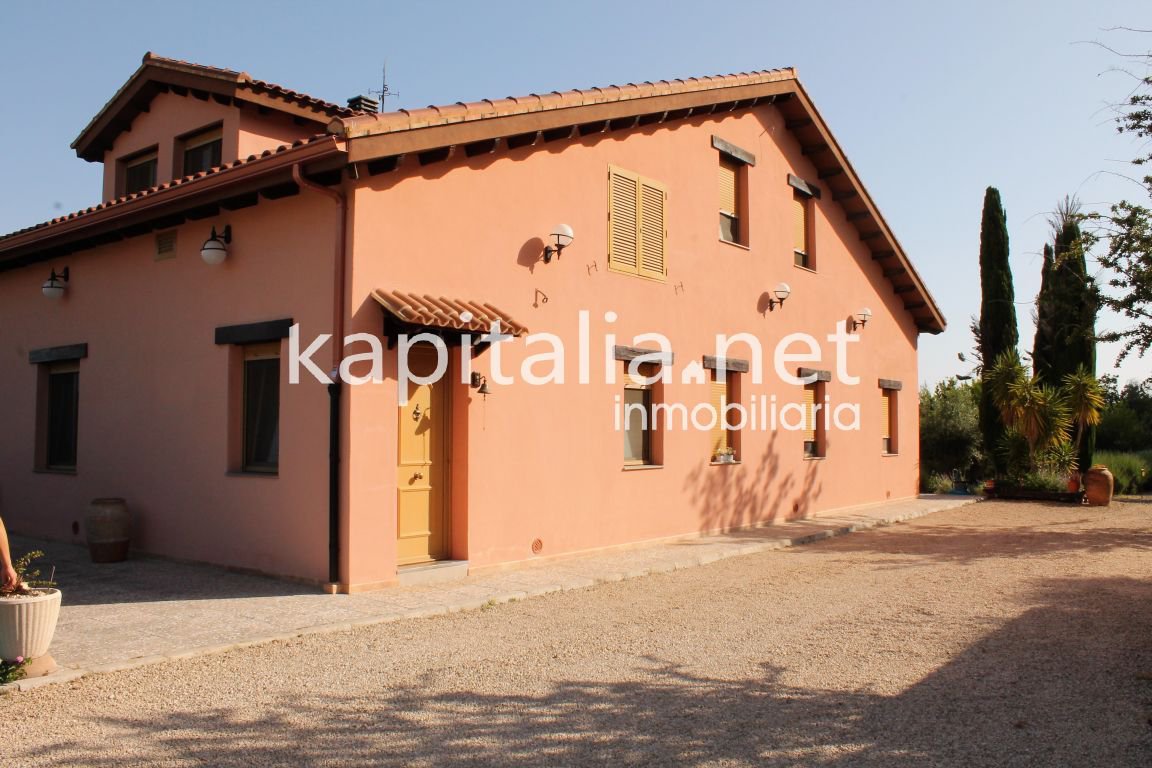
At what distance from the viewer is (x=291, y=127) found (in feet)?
41.1

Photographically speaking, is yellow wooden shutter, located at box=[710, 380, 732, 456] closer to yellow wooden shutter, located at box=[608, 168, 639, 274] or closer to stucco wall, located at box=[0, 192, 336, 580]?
yellow wooden shutter, located at box=[608, 168, 639, 274]

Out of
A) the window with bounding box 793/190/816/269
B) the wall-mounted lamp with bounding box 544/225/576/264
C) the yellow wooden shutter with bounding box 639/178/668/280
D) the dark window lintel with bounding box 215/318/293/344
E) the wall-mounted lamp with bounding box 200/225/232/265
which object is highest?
the window with bounding box 793/190/816/269

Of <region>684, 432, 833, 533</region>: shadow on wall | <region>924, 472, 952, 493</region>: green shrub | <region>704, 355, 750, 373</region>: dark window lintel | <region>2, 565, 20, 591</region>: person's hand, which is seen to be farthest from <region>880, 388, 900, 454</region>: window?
<region>2, 565, 20, 591</region>: person's hand

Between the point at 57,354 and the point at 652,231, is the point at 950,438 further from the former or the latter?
the point at 57,354

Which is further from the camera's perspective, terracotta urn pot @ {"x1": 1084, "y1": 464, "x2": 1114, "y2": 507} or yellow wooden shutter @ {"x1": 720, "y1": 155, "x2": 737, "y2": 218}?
terracotta urn pot @ {"x1": 1084, "y1": 464, "x2": 1114, "y2": 507}

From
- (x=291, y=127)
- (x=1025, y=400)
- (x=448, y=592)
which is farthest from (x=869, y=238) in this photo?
(x=448, y=592)

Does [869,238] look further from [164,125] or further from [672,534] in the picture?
[164,125]

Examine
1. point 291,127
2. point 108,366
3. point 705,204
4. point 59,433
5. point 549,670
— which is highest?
point 291,127

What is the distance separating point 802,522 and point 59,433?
36.4ft

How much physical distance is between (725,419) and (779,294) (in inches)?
96.9

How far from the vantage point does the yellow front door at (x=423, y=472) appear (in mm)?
9078

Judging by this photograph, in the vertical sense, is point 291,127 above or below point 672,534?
above

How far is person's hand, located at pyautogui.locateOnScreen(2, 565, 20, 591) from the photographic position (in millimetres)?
5434

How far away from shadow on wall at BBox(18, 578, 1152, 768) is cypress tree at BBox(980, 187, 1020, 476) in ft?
59.0
